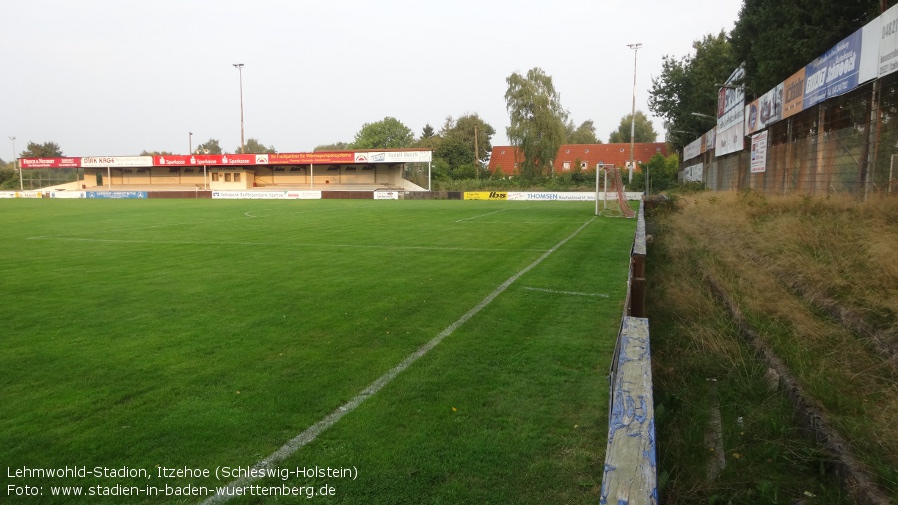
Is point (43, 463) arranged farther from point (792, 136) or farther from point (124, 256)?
point (792, 136)

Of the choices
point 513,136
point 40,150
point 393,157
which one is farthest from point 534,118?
point 40,150

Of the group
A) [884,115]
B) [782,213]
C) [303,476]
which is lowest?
[303,476]

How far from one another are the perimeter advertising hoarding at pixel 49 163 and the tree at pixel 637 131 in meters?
93.4

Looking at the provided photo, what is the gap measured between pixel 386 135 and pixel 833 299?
111 meters

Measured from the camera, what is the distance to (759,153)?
23.6m

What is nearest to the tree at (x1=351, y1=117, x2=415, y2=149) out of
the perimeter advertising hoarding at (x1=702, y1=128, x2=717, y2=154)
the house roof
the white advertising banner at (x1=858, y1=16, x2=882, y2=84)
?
the house roof

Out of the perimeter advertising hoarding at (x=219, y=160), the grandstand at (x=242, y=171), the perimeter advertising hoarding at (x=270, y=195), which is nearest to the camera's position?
the perimeter advertising hoarding at (x=270, y=195)

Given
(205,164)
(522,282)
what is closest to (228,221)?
(522,282)

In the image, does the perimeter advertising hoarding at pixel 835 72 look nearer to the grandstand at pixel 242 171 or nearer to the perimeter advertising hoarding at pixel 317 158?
the grandstand at pixel 242 171

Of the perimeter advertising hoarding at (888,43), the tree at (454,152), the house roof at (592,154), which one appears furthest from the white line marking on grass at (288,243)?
the tree at (454,152)

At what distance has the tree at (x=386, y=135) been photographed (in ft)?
371

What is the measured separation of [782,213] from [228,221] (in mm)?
20530

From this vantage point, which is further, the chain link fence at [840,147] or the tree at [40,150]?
the tree at [40,150]

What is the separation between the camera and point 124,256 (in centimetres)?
1344
